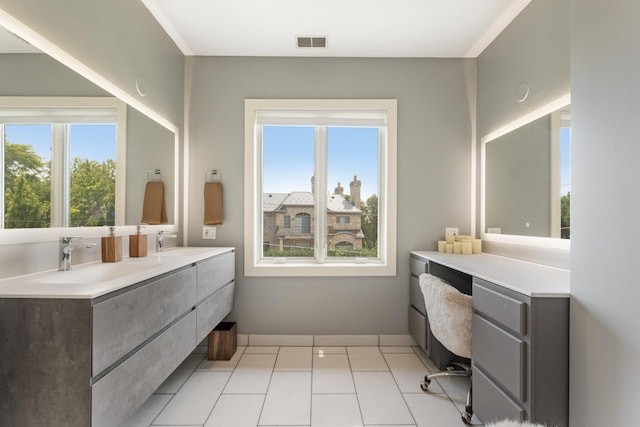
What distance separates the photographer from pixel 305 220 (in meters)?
3.03

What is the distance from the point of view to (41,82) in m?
1.42

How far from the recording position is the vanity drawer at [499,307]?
1328 mm

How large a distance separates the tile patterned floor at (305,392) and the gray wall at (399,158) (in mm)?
324

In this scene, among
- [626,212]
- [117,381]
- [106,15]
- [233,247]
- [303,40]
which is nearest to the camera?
[626,212]

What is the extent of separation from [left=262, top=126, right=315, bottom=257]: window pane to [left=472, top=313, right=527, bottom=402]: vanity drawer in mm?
1677

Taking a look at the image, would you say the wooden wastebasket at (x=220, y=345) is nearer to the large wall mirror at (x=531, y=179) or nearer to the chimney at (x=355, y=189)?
the chimney at (x=355, y=189)

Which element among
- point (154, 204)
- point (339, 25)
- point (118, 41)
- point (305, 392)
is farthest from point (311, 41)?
point (305, 392)

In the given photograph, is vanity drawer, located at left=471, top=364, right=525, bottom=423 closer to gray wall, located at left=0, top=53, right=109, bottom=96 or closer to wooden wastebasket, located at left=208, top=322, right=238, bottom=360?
wooden wastebasket, located at left=208, top=322, right=238, bottom=360

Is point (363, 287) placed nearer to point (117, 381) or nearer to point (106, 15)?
point (117, 381)

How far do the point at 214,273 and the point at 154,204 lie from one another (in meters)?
0.67

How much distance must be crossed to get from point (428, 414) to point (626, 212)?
1.48 meters

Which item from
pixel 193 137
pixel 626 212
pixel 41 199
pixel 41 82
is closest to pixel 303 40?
pixel 193 137

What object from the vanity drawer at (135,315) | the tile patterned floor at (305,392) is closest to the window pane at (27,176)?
the vanity drawer at (135,315)

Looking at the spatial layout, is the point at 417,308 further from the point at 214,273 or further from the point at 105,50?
the point at 105,50
